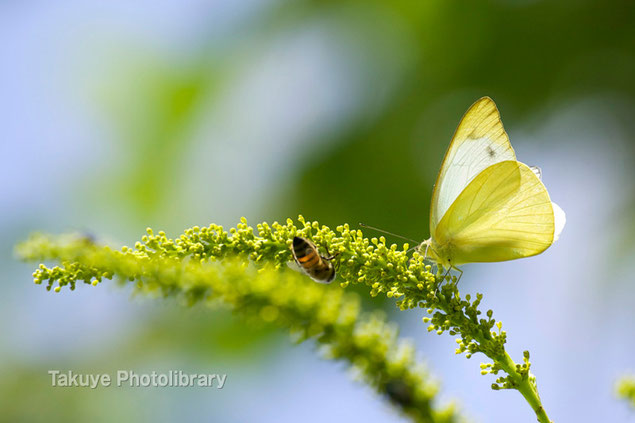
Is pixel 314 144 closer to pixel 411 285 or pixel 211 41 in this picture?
pixel 211 41

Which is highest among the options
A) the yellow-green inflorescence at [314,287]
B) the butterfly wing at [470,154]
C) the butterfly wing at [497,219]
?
the butterfly wing at [470,154]

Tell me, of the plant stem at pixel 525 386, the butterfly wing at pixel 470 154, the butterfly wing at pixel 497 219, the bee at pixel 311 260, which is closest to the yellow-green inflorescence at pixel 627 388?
the plant stem at pixel 525 386

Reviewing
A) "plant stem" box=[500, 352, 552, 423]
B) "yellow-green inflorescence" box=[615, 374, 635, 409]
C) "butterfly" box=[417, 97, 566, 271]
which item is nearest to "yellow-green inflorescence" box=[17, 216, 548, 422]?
"plant stem" box=[500, 352, 552, 423]

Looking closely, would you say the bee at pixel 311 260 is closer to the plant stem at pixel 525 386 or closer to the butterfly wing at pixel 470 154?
the plant stem at pixel 525 386

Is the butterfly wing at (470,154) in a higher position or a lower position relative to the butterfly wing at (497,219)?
higher

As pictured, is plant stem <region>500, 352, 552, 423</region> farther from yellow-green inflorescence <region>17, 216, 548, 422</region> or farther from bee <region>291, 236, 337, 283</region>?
bee <region>291, 236, 337, 283</region>
